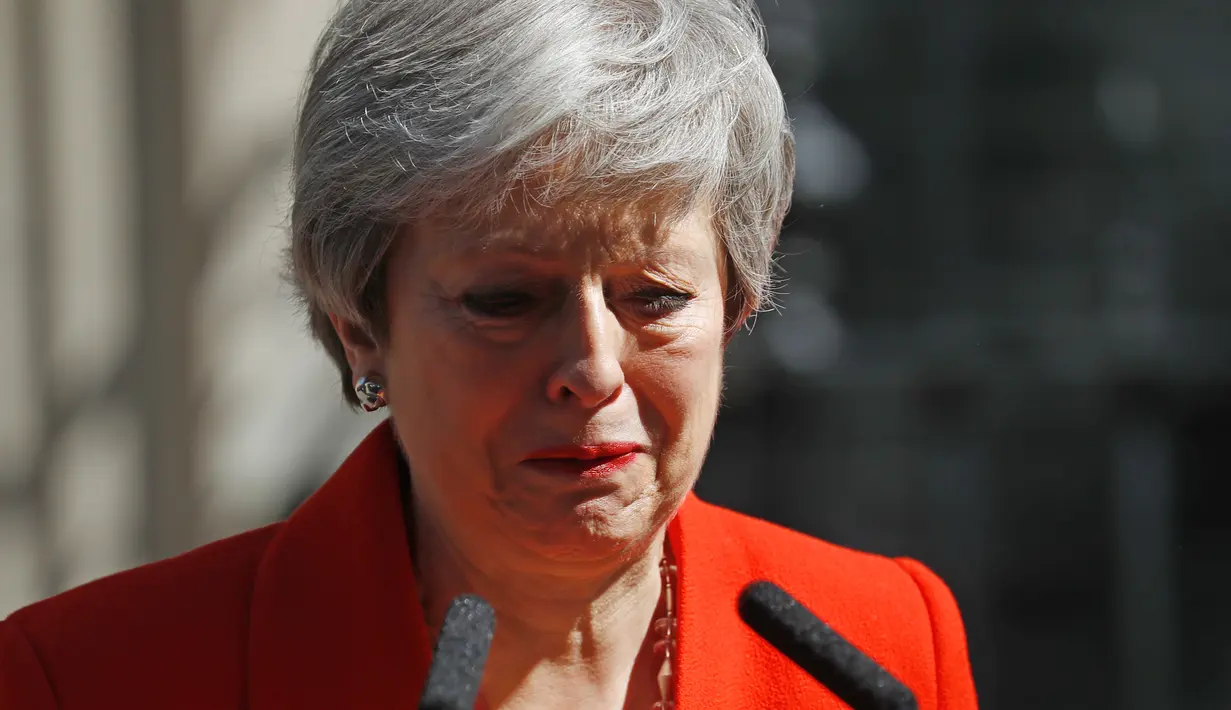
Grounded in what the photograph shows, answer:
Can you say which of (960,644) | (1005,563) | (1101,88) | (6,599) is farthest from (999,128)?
(6,599)

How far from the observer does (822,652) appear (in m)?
1.08

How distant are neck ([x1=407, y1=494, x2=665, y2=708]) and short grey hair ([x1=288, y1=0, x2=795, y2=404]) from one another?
1.12ft

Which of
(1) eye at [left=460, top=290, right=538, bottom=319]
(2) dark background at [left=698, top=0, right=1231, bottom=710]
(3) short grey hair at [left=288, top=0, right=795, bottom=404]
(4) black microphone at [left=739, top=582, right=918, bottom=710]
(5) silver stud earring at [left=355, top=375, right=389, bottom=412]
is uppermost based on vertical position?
(3) short grey hair at [left=288, top=0, right=795, bottom=404]

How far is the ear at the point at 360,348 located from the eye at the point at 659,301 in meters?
0.37

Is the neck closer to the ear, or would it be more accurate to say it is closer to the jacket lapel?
the jacket lapel

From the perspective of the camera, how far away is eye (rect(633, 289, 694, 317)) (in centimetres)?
157

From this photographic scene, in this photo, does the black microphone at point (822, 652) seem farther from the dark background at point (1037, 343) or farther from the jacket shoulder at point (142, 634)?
the dark background at point (1037, 343)

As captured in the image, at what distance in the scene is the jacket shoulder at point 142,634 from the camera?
5.32ft

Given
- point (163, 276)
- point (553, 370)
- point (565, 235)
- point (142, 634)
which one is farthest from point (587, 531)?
point (163, 276)

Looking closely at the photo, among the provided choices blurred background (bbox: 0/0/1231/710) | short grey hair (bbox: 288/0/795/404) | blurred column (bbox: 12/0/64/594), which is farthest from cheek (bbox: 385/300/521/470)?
blurred background (bbox: 0/0/1231/710)

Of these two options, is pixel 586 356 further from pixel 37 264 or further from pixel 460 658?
pixel 37 264

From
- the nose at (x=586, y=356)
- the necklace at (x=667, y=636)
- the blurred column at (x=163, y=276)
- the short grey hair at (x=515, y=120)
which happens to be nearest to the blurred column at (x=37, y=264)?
the blurred column at (x=163, y=276)

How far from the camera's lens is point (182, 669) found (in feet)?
5.39

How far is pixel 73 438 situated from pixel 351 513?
1147mm
